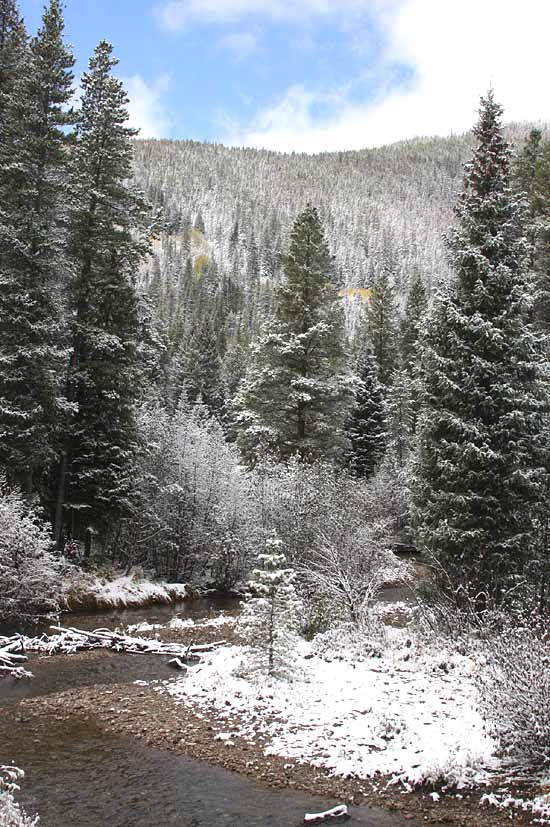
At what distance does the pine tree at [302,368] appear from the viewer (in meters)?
27.5

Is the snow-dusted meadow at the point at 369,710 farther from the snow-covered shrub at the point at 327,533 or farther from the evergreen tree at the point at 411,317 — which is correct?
the evergreen tree at the point at 411,317

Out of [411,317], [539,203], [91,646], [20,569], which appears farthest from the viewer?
[411,317]

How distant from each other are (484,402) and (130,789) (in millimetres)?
11876

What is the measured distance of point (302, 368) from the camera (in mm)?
28375

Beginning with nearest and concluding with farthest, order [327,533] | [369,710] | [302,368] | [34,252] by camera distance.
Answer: [369,710] < [327,533] < [34,252] < [302,368]

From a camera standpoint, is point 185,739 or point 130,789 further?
point 185,739

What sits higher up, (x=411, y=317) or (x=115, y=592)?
(x=411, y=317)

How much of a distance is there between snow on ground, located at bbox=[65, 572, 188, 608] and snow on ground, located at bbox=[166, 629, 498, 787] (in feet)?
28.0

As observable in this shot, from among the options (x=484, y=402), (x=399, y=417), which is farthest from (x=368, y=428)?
(x=484, y=402)

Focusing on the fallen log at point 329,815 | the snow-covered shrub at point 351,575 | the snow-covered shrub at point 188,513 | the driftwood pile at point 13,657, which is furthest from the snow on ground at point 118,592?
the fallen log at point 329,815

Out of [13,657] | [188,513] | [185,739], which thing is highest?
[188,513]

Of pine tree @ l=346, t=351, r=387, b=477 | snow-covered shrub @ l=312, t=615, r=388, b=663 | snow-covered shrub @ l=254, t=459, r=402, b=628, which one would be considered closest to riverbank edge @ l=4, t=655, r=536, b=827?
snow-covered shrub @ l=312, t=615, r=388, b=663

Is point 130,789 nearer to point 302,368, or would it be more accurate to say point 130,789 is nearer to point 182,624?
point 182,624

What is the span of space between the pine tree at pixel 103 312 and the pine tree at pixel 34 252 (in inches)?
36.1
